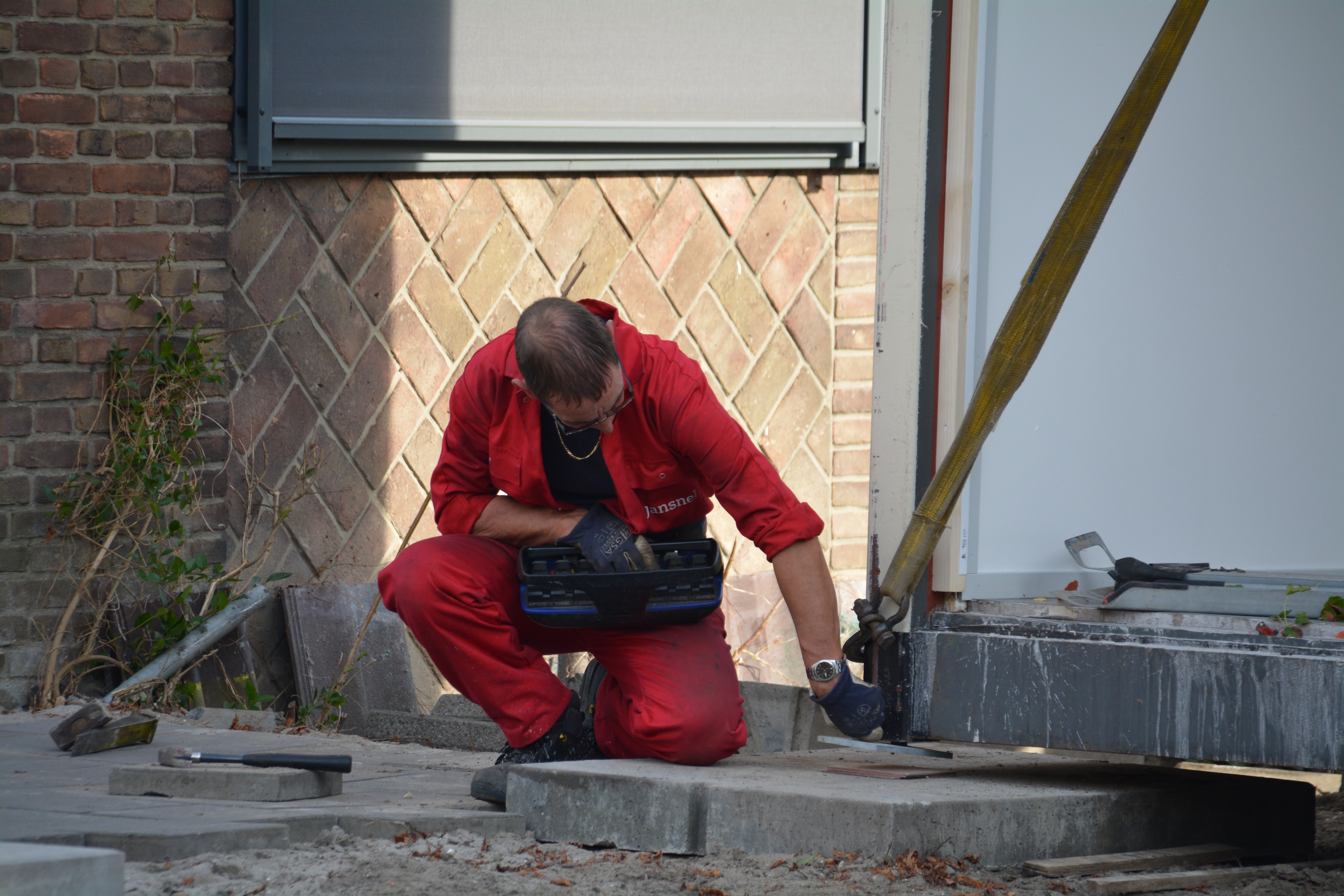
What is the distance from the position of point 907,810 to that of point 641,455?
77 centimetres

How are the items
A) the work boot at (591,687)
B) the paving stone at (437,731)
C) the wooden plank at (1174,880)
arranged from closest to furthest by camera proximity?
1. the wooden plank at (1174,880)
2. the work boot at (591,687)
3. the paving stone at (437,731)

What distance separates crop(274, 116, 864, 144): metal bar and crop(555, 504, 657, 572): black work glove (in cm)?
177

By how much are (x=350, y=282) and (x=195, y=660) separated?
111cm

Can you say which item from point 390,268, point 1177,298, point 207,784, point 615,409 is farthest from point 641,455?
point 390,268

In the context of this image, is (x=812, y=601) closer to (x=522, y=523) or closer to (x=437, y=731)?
(x=522, y=523)

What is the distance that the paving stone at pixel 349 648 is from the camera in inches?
133

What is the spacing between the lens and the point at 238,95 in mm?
3365

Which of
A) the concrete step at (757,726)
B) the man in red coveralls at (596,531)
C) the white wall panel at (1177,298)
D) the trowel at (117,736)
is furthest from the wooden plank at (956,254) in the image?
the trowel at (117,736)

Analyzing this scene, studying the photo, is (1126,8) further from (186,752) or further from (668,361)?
(186,752)

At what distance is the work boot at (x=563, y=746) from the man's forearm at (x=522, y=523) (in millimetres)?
286

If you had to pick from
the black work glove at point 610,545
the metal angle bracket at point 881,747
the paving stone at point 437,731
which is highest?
the black work glove at point 610,545

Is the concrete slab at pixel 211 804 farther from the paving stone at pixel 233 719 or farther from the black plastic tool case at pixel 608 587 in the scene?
the black plastic tool case at pixel 608 587

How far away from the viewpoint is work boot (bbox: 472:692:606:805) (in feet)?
7.14

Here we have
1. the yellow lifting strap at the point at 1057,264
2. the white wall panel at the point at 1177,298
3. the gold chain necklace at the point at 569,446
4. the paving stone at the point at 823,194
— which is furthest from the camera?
the paving stone at the point at 823,194
